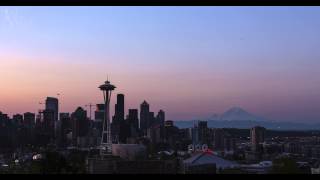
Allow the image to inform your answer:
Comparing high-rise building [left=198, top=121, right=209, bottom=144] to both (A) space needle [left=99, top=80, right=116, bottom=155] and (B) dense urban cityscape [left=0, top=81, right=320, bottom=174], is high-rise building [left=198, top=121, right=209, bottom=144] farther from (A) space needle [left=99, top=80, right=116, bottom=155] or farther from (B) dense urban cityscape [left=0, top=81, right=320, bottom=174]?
(A) space needle [left=99, top=80, right=116, bottom=155]

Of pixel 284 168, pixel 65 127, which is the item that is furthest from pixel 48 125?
pixel 284 168

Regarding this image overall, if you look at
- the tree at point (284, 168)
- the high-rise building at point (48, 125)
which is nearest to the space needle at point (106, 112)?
the high-rise building at point (48, 125)

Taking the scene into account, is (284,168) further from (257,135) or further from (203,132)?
(203,132)

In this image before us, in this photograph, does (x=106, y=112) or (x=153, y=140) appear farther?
(x=106, y=112)

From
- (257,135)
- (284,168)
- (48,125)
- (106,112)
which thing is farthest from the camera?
(106,112)

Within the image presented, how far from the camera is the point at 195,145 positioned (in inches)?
679

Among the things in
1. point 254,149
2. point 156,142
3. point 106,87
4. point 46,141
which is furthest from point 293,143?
point 106,87

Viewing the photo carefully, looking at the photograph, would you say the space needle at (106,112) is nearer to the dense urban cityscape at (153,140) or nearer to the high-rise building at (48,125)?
the dense urban cityscape at (153,140)

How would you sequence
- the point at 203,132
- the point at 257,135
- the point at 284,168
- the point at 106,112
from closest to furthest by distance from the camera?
the point at 284,168
the point at 257,135
the point at 203,132
the point at 106,112

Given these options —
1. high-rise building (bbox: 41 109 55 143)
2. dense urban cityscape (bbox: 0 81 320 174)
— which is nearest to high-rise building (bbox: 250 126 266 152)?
dense urban cityscape (bbox: 0 81 320 174)

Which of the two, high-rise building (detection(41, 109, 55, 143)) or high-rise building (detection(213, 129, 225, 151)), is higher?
high-rise building (detection(41, 109, 55, 143))
